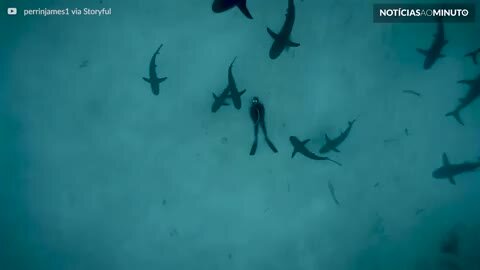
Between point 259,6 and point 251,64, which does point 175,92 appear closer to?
point 251,64

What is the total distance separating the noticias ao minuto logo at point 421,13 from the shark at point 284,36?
0.38 metres

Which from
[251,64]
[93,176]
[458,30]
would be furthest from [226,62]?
[458,30]

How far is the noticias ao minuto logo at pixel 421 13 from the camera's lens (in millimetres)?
1563

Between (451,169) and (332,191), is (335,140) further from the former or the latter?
(451,169)

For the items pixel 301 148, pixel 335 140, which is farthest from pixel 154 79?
pixel 335 140

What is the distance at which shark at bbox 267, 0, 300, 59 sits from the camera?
153 cm

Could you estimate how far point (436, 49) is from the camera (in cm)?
157

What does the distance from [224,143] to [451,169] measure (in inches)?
42.0

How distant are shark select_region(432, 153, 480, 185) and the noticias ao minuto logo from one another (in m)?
0.63

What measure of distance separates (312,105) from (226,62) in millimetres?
438

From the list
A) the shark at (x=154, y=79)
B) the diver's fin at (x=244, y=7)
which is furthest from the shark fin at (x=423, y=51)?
the shark at (x=154, y=79)

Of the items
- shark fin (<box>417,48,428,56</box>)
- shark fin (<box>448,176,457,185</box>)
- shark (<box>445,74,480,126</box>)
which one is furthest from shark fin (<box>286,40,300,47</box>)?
shark fin (<box>448,176,457,185</box>)

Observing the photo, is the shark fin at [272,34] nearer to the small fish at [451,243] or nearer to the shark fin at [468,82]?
the shark fin at [468,82]

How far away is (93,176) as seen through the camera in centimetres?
158
